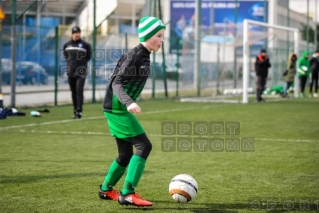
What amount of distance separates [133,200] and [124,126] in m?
0.74

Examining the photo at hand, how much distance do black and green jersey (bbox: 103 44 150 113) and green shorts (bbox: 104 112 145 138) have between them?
61 millimetres

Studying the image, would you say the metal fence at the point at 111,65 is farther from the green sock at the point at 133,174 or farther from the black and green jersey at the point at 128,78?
the green sock at the point at 133,174

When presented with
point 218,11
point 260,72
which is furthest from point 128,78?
point 218,11

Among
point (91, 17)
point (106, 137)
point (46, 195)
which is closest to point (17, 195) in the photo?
point (46, 195)

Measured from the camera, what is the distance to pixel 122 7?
26.9m

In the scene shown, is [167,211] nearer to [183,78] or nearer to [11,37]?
[11,37]

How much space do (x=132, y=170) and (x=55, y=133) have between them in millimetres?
6714

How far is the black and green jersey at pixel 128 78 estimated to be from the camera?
6.64 metres

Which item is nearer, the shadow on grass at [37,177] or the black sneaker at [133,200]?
the black sneaker at [133,200]

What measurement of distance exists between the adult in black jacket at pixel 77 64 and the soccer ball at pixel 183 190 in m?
9.30

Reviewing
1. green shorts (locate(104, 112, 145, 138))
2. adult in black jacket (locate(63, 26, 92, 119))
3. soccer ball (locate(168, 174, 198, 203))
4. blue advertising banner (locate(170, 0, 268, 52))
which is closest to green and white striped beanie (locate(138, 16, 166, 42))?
green shorts (locate(104, 112, 145, 138))

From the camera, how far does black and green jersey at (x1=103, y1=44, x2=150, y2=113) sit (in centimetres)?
664

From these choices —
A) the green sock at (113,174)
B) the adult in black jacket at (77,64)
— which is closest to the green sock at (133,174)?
the green sock at (113,174)

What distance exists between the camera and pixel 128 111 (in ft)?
21.6
